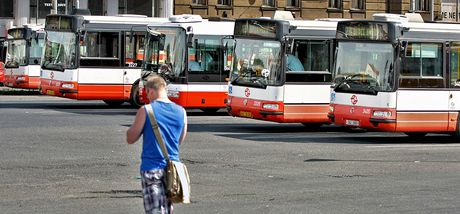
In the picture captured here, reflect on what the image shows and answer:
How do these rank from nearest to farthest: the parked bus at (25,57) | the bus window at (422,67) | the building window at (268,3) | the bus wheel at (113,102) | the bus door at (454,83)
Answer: the bus window at (422,67) → the bus door at (454,83) → the bus wheel at (113,102) → the parked bus at (25,57) → the building window at (268,3)

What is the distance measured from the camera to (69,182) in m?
16.4

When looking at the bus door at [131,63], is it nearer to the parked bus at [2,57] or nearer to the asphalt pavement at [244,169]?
the asphalt pavement at [244,169]

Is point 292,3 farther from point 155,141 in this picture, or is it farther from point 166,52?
point 155,141

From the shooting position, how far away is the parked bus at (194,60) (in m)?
30.9

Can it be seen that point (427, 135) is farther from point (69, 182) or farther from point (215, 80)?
point (69, 182)

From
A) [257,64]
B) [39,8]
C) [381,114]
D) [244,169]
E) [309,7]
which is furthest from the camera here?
[309,7]

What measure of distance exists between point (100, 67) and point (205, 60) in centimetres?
461

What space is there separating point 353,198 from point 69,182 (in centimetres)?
396

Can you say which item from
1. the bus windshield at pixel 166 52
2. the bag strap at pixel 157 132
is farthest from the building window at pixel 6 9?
the bag strap at pixel 157 132

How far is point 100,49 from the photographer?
3503 cm

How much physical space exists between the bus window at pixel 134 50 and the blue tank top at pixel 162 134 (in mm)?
25081

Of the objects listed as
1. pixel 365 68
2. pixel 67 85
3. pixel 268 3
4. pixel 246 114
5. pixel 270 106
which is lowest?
pixel 246 114

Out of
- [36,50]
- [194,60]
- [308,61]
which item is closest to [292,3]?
[36,50]

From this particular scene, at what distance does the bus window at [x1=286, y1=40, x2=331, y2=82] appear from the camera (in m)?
26.4
